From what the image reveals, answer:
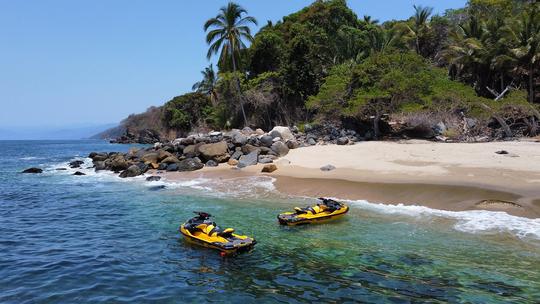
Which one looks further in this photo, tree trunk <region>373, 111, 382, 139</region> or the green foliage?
the green foliage

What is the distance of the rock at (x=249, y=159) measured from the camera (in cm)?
2503

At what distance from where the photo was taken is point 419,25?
5128cm

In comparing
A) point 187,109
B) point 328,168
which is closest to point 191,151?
point 328,168

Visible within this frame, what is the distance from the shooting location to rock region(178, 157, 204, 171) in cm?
2597

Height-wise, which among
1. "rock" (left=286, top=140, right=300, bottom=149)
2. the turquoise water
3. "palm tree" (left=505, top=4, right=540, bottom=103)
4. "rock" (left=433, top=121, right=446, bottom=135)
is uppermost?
"palm tree" (left=505, top=4, right=540, bottom=103)

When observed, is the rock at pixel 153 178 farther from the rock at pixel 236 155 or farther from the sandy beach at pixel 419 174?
the rock at pixel 236 155

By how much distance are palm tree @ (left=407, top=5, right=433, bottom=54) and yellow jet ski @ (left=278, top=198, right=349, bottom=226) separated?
1636 inches

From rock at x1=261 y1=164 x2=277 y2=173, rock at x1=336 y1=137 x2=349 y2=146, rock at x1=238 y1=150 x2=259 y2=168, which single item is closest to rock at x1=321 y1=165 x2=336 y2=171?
rock at x1=261 y1=164 x2=277 y2=173

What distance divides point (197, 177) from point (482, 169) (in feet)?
46.5

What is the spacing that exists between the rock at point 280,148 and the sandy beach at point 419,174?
48 cm

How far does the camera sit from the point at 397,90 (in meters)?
30.3

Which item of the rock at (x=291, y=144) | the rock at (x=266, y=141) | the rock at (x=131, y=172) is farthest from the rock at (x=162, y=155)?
the rock at (x=291, y=144)

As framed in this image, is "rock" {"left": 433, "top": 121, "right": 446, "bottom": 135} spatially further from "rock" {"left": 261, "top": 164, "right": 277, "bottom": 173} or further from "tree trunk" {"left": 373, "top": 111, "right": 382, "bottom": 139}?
"rock" {"left": 261, "top": 164, "right": 277, "bottom": 173}

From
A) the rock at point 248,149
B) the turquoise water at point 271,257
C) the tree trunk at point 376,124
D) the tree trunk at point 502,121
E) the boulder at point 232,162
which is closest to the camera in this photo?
the turquoise water at point 271,257
